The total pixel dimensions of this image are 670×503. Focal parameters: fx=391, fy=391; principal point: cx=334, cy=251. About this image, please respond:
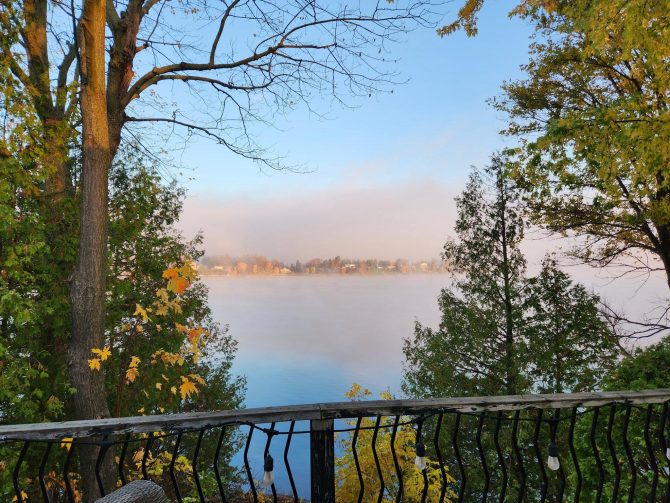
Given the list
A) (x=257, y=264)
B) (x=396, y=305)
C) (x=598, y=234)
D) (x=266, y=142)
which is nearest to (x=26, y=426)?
(x=266, y=142)

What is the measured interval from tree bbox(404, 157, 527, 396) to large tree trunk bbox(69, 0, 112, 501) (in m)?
10.7

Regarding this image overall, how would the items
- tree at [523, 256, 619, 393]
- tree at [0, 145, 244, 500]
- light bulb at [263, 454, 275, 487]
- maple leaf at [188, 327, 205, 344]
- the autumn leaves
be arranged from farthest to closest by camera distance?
tree at [523, 256, 619, 393] < maple leaf at [188, 327, 205, 344] < tree at [0, 145, 244, 500] < the autumn leaves < light bulb at [263, 454, 275, 487]

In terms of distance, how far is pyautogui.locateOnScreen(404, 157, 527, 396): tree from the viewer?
43.0 ft

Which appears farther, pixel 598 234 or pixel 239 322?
pixel 239 322

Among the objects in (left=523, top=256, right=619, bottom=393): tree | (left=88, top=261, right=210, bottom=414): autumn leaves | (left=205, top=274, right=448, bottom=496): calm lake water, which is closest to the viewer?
(left=88, top=261, right=210, bottom=414): autumn leaves

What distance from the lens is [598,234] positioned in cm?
1031

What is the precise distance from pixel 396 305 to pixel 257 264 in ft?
356

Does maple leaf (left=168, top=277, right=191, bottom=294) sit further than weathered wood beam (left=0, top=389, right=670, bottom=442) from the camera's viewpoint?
Yes

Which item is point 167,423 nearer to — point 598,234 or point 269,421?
point 269,421

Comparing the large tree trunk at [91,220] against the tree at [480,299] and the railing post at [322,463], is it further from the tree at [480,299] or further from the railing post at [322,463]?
the tree at [480,299]

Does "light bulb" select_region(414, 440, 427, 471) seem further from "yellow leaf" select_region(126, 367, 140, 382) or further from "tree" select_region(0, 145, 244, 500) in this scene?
"yellow leaf" select_region(126, 367, 140, 382)

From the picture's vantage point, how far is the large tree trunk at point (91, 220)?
17.0 ft

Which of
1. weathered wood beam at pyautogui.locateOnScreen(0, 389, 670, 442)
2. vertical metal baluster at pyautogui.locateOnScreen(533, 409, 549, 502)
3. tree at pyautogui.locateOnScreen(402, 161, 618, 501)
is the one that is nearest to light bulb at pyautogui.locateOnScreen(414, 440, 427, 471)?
weathered wood beam at pyautogui.locateOnScreen(0, 389, 670, 442)

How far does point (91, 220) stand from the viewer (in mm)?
5277
